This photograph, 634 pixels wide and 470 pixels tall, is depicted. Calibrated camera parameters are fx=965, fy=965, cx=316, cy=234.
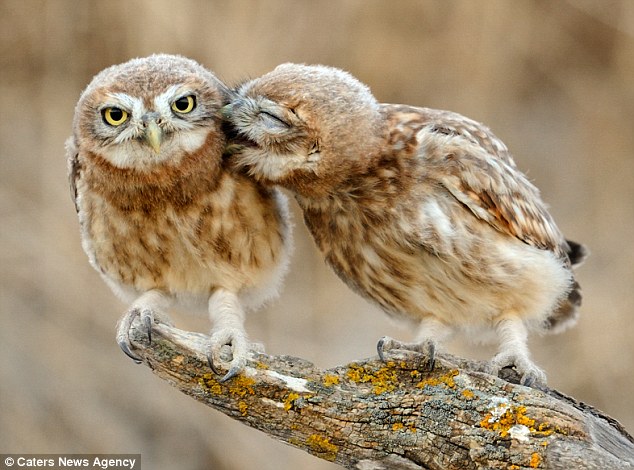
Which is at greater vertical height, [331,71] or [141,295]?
[331,71]

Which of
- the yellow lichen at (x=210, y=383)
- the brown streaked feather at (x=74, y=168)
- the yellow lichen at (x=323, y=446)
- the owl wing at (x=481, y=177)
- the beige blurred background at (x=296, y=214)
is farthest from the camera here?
the beige blurred background at (x=296, y=214)

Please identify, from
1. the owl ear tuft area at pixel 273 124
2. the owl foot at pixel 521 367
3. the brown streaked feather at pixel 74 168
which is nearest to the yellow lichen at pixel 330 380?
the owl foot at pixel 521 367

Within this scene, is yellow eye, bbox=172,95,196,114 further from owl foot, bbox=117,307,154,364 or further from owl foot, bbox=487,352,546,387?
owl foot, bbox=487,352,546,387

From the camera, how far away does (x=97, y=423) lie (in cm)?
575

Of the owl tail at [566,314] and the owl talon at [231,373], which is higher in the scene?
the owl tail at [566,314]

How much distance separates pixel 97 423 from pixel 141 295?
2224 mm

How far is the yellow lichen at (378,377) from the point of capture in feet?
10.3

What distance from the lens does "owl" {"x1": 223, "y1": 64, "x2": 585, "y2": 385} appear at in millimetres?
3371

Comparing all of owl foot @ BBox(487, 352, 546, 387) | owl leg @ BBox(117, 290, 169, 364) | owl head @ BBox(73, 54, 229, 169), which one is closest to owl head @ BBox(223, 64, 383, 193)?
owl head @ BBox(73, 54, 229, 169)

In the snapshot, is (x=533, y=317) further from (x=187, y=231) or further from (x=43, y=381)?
(x=43, y=381)

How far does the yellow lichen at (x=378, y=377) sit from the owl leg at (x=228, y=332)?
14.6 inches

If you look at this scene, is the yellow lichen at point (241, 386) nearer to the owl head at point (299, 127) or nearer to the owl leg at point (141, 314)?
the owl leg at point (141, 314)

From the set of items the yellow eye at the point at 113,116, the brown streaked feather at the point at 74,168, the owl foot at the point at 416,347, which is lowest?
the owl foot at the point at 416,347

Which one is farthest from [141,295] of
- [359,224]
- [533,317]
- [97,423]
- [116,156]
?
[97,423]
